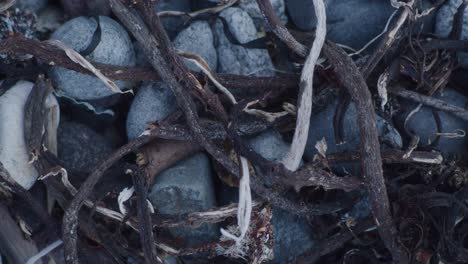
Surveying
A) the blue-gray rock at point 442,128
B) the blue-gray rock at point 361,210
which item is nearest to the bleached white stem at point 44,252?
the blue-gray rock at point 361,210

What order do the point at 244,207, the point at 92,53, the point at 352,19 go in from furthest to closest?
the point at 352,19, the point at 92,53, the point at 244,207

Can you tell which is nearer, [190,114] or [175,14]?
[190,114]

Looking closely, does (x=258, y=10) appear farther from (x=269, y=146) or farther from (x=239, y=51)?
(x=269, y=146)

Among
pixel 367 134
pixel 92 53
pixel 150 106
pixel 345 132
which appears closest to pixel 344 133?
pixel 345 132

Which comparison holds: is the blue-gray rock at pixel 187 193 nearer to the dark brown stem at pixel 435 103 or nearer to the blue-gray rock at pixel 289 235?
the blue-gray rock at pixel 289 235

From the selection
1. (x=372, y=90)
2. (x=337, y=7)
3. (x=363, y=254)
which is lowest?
(x=363, y=254)

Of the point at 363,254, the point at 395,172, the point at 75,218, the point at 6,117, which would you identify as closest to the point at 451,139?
the point at 395,172

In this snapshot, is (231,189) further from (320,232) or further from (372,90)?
(372,90)

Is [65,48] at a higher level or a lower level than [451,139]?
higher
